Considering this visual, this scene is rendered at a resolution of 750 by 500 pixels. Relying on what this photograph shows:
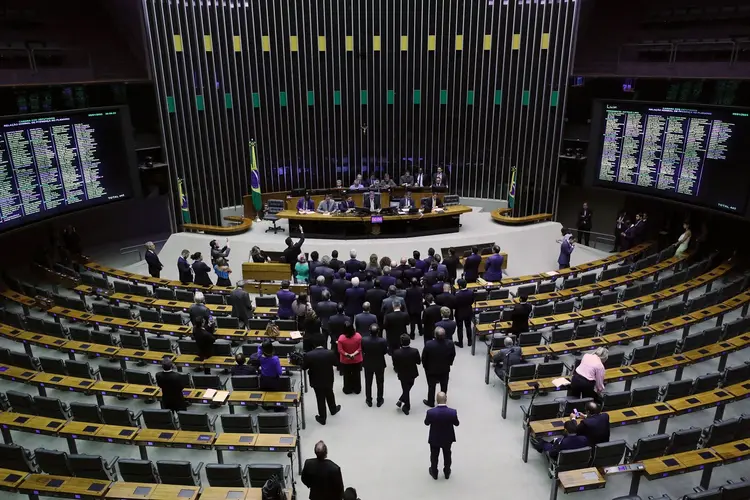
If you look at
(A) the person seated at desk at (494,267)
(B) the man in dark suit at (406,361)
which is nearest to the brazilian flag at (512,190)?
(A) the person seated at desk at (494,267)

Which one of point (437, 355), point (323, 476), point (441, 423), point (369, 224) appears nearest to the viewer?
Result: point (323, 476)

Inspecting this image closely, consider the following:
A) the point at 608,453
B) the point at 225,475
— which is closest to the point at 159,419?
the point at 225,475

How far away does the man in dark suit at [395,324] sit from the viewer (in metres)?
7.87

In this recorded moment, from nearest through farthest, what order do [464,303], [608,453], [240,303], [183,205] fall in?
[608,453] < [464,303] < [240,303] < [183,205]

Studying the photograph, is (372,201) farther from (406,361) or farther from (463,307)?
(406,361)

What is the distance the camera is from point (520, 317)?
8438mm

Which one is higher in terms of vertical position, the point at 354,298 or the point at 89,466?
the point at 354,298

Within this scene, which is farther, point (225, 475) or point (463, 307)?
point (463, 307)

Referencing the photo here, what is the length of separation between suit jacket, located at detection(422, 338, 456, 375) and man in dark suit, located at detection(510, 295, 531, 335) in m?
1.74

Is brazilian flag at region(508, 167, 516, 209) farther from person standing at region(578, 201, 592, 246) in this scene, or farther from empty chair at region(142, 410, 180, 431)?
empty chair at region(142, 410, 180, 431)

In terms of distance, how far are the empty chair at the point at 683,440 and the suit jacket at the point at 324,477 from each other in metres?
3.78

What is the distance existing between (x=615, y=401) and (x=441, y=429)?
2.43 meters

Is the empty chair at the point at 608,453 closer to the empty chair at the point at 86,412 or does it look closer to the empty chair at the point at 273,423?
the empty chair at the point at 273,423

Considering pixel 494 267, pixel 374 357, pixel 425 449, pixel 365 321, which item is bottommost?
pixel 425 449
